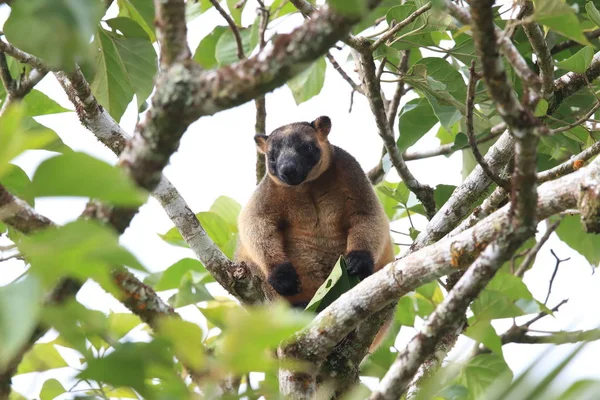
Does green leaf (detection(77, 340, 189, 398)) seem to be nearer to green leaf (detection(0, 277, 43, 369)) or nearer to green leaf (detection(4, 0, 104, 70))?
green leaf (detection(0, 277, 43, 369))

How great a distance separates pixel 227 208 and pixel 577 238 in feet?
12.7

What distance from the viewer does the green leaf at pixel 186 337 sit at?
1.55 m

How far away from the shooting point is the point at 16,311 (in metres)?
1.31

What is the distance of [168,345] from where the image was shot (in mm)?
1720

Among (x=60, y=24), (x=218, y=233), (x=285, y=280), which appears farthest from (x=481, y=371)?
(x=60, y=24)

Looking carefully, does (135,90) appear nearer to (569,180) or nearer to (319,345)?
(319,345)

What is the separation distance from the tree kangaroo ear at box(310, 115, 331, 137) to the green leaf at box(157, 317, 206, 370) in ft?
23.5

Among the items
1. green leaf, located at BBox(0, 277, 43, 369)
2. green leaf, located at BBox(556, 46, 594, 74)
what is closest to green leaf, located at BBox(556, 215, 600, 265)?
green leaf, located at BBox(556, 46, 594, 74)

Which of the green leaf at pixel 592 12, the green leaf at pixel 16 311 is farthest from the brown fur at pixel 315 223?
the green leaf at pixel 16 311

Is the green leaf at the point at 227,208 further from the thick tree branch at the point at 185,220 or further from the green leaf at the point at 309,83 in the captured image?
the thick tree branch at the point at 185,220

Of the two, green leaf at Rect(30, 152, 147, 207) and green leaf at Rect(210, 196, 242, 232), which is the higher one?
green leaf at Rect(210, 196, 242, 232)

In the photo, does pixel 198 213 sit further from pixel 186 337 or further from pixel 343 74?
pixel 186 337

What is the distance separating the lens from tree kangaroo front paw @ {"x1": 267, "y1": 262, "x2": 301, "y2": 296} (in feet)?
22.6

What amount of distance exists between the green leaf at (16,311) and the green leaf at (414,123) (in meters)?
5.61
